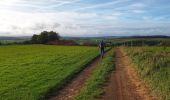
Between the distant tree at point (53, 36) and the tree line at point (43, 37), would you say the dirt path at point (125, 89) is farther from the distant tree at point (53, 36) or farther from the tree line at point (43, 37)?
the distant tree at point (53, 36)

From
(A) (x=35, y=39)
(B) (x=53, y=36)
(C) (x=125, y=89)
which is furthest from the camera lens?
(B) (x=53, y=36)

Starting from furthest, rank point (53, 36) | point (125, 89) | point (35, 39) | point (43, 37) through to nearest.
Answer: point (53, 36) < point (43, 37) < point (35, 39) < point (125, 89)

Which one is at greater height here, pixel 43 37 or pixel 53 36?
pixel 53 36

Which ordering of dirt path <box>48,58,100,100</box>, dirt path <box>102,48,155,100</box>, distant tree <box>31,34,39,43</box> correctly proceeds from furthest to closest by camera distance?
distant tree <box>31,34,39,43</box> < dirt path <box>48,58,100,100</box> < dirt path <box>102,48,155,100</box>

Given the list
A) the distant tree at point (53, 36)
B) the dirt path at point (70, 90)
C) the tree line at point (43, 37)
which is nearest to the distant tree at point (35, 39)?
the tree line at point (43, 37)

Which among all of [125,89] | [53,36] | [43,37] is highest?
[53,36]

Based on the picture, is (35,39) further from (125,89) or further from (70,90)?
(125,89)

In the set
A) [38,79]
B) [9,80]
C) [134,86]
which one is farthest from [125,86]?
[9,80]

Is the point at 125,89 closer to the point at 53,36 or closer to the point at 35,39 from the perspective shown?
the point at 35,39

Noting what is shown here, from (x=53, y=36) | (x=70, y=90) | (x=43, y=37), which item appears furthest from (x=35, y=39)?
(x=70, y=90)

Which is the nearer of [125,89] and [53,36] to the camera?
[125,89]

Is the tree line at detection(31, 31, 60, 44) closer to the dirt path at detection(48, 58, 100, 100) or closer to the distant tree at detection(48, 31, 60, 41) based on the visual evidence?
the distant tree at detection(48, 31, 60, 41)

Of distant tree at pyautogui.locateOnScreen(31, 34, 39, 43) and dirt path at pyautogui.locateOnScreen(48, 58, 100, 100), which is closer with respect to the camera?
dirt path at pyautogui.locateOnScreen(48, 58, 100, 100)

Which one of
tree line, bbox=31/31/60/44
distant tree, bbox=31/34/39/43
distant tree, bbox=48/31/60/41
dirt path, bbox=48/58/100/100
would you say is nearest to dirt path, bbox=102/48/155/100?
dirt path, bbox=48/58/100/100
